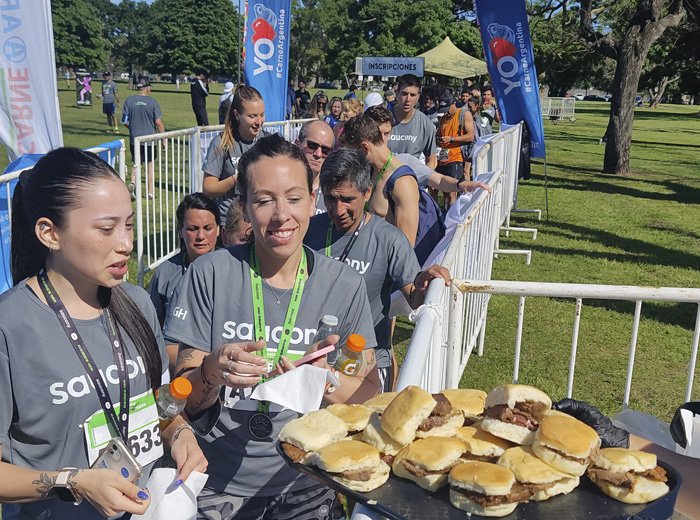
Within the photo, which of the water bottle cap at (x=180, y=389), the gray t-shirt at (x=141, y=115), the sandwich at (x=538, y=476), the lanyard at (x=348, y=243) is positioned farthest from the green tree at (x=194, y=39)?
the sandwich at (x=538, y=476)

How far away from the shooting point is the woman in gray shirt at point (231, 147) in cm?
618

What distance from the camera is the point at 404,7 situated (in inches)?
2771

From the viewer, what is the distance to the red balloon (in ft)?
34.5

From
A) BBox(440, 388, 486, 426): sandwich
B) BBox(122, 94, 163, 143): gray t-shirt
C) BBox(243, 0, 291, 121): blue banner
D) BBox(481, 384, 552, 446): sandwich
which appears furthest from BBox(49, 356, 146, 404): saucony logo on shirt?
BBox(122, 94, 163, 143): gray t-shirt

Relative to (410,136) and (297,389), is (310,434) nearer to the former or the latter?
(297,389)

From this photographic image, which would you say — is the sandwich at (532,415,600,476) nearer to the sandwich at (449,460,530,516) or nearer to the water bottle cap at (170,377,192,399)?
the sandwich at (449,460,530,516)

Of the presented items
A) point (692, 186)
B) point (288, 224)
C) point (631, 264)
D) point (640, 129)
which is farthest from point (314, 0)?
point (288, 224)

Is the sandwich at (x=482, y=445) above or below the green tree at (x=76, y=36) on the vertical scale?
below

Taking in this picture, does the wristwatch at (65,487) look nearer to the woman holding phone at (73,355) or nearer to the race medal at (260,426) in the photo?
the woman holding phone at (73,355)

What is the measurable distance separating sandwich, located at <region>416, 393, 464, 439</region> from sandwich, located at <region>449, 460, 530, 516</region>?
0.51 ft

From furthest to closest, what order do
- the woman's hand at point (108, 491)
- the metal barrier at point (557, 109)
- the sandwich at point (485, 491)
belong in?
the metal barrier at point (557, 109) < the woman's hand at point (108, 491) < the sandwich at point (485, 491)

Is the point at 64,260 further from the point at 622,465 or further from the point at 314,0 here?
the point at 314,0

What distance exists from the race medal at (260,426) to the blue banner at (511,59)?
370 inches

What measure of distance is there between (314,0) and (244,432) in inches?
3980
